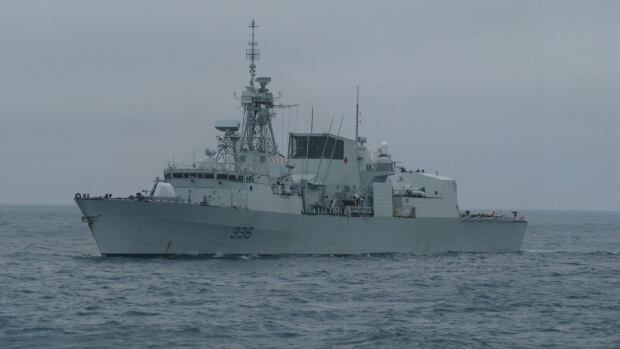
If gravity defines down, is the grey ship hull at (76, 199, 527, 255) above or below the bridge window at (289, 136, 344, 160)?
below

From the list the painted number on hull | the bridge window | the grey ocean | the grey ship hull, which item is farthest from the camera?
the bridge window

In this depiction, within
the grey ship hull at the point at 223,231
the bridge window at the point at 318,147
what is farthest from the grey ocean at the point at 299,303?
the bridge window at the point at 318,147

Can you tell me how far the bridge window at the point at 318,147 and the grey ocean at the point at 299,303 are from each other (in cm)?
726

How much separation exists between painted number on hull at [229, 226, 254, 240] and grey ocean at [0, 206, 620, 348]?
40.6 inches

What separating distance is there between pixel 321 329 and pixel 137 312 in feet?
19.4

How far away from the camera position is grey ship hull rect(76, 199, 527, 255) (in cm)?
4288

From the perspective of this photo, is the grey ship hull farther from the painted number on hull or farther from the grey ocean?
the grey ocean

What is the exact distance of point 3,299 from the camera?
104 feet

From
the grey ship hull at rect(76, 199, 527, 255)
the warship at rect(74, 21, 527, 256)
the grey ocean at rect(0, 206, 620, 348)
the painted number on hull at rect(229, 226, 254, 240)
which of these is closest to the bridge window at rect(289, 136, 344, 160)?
the warship at rect(74, 21, 527, 256)

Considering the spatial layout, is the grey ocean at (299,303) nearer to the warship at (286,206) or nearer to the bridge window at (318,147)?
the warship at (286,206)

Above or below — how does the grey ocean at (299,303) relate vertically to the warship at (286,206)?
below

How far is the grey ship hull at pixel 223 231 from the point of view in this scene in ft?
141

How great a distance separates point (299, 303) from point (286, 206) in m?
15.5

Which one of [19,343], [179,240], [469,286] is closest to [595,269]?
[469,286]
